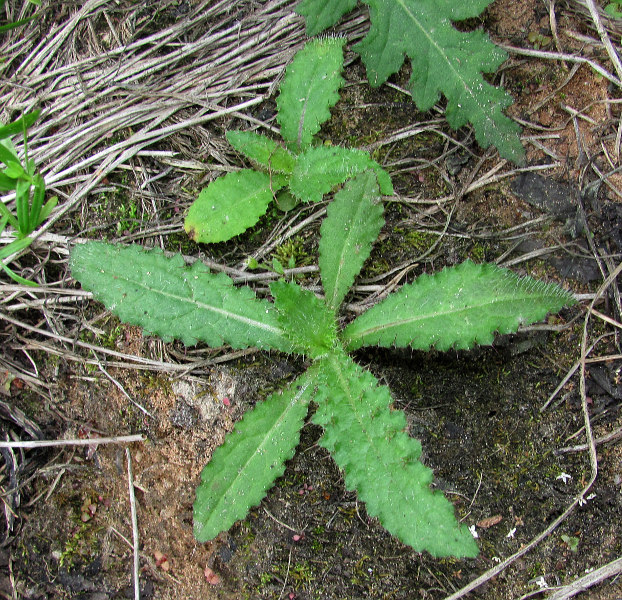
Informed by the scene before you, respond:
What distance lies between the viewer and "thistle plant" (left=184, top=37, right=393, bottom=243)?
95.0 inches

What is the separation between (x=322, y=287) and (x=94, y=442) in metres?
1.37

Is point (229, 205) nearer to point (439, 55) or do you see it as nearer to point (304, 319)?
point (304, 319)

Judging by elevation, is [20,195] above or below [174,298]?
above

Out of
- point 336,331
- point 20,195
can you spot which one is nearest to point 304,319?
point 336,331

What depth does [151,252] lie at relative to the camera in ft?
7.88

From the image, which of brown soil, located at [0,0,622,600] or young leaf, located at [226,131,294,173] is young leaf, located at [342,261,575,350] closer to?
brown soil, located at [0,0,622,600]

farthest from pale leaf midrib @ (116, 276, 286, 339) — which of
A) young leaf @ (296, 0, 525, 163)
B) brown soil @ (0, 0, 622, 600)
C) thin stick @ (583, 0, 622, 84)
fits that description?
thin stick @ (583, 0, 622, 84)

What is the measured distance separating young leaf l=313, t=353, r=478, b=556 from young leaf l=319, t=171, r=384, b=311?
1.21 ft

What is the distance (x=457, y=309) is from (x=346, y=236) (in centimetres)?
60

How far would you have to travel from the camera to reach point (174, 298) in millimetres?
2396

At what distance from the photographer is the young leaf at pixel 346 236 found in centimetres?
234

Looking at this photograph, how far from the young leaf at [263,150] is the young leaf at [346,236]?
347 millimetres

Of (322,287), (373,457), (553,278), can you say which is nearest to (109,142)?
(322,287)

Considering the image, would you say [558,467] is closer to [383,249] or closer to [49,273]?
[383,249]
